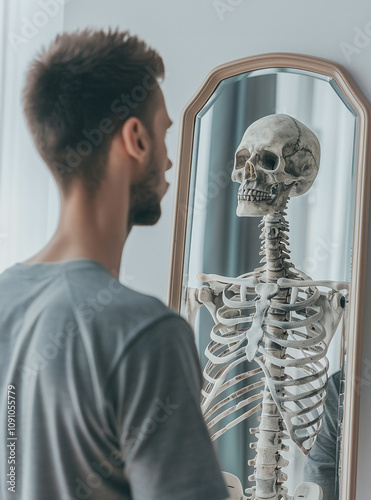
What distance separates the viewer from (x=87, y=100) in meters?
0.77

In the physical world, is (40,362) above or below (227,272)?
below

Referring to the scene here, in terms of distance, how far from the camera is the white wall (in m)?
1.31

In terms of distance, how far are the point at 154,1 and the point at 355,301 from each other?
88 centimetres

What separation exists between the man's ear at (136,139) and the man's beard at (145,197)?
0.04 feet

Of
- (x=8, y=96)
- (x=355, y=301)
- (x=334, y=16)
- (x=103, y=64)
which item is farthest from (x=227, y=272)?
(x=8, y=96)

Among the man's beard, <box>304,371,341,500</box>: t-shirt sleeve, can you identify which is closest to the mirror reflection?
<box>304,371,341,500</box>: t-shirt sleeve

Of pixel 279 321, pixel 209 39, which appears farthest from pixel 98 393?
pixel 209 39

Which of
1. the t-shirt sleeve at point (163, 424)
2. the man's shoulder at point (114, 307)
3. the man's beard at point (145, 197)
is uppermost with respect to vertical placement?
the man's beard at point (145, 197)

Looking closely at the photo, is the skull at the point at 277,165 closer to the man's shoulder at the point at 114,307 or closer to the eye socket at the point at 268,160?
the eye socket at the point at 268,160

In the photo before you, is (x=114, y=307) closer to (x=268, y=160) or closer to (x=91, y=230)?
(x=91, y=230)

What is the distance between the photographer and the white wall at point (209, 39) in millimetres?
1312

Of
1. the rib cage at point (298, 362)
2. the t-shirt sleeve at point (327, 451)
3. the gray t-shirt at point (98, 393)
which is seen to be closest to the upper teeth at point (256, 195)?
the rib cage at point (298, 362)

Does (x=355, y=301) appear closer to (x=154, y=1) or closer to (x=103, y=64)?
(x=103, y=64)

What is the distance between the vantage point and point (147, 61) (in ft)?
2.59
